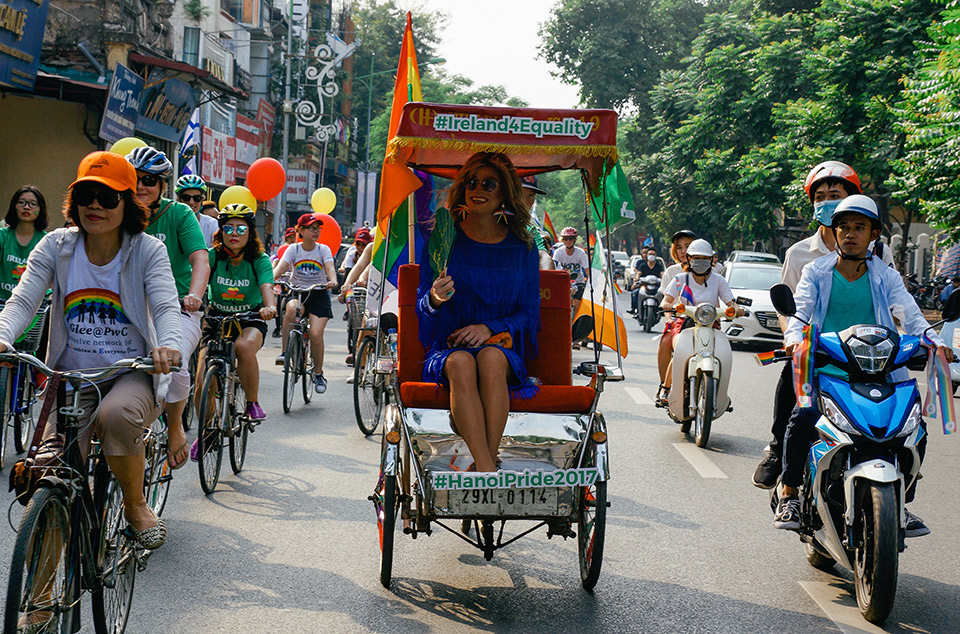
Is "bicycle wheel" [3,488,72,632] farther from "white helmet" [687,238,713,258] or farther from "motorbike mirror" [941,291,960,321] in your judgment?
"white helmet" [687,238,713,258]

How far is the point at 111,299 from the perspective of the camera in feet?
13.6

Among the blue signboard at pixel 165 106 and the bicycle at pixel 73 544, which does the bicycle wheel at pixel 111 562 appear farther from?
the blue signboard at pixel 165 106

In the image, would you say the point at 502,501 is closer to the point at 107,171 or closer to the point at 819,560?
the point at 819,560

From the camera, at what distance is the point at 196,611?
4.54m

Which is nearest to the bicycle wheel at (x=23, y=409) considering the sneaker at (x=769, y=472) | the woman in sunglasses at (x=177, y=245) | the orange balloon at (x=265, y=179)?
the woman in sunglasses at (x=177, y=245)

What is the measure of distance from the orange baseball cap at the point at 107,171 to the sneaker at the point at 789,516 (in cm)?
327

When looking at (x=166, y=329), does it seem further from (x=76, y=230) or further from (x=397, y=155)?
(x=397, y=155)

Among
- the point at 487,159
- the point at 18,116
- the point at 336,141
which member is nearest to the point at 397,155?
the point at 487,159

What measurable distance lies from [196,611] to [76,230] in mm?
1654

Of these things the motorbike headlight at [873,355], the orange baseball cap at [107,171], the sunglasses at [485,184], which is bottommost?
the motorbike headlight at [873,355]

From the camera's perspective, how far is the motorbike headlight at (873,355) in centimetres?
468

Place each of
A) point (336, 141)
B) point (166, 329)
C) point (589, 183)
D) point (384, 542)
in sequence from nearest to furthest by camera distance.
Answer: point (166, 329) → point (384, 542) → point (589, 183) → point (336, 141)

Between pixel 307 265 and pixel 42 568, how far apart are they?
8.23 meters

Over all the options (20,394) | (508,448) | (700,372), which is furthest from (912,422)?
(20,394)
